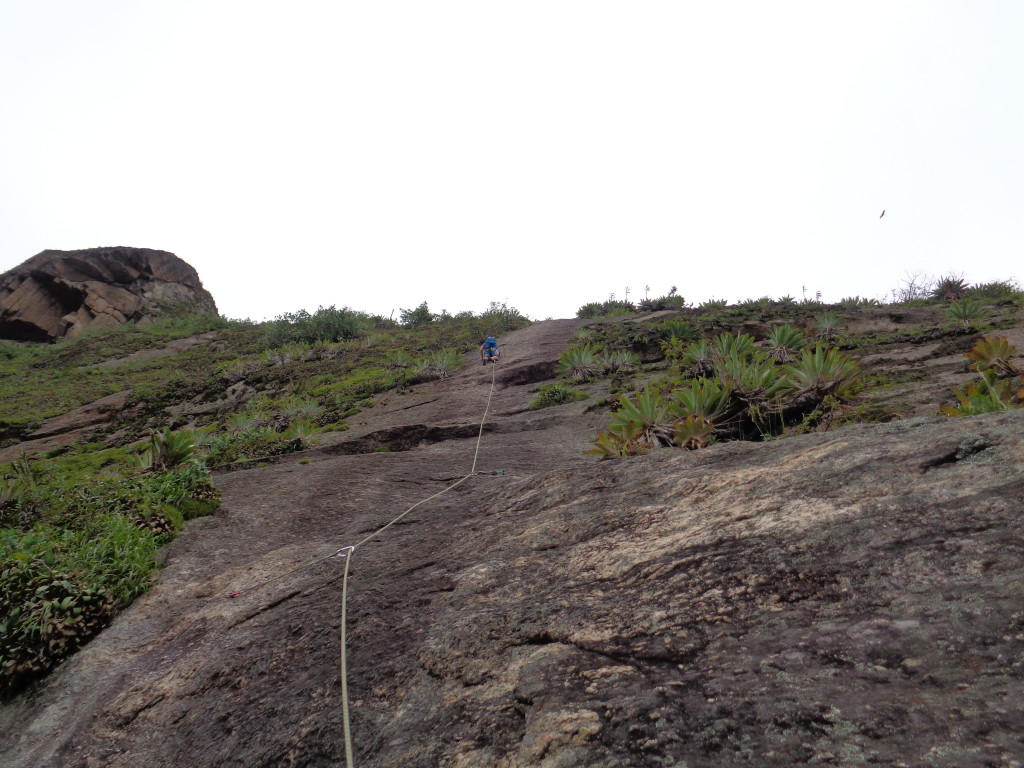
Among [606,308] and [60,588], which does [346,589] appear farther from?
[606,308]

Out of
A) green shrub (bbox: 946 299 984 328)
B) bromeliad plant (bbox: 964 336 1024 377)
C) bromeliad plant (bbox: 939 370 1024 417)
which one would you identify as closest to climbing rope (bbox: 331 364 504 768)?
bromeliad plant (bbox: 939 370 1024 417)

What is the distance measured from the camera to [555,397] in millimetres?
11078

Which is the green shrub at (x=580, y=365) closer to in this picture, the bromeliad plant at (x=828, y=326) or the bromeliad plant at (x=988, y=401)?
the bromeliad plant at (x=828, y=326)

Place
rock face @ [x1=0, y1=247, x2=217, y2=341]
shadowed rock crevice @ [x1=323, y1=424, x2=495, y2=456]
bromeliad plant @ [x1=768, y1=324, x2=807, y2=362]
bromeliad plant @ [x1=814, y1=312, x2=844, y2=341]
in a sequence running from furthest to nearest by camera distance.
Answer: rock face @ [x1=0, y1=247, x2=217, y2=341] < bromeliad plant @ [x1=814, y1=312, x2=844, y2=341] < bromeliad plant @ [x1=768, y1=324, x2=807, y2=362] < shadowed rock crevice @ [x1=323, y1=424, x2=495, y2=456]

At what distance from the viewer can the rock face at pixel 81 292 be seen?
31703 millimetres

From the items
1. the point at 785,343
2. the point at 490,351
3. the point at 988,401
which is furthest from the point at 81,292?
the point at 988,401

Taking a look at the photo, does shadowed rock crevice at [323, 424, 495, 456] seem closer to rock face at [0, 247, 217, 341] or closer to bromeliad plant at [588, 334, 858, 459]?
bromeliad plant at [588, 334, 858, 459]

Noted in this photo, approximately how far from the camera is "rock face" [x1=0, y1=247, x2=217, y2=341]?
3170 centimetres

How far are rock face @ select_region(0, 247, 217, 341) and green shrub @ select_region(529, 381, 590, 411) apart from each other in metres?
30.0

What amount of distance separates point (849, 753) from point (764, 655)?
540 mm

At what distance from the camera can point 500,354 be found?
1686 centimetres

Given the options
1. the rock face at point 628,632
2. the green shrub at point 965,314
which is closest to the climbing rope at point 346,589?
the rock face at point 628,632

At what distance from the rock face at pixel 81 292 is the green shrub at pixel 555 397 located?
98.6 ft

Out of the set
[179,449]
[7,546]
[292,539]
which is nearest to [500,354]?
[179,449]
